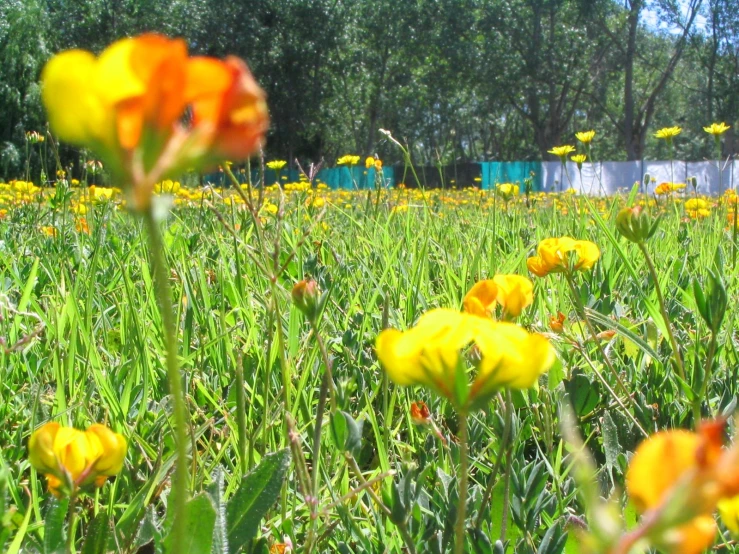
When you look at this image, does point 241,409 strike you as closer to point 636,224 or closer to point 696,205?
point 636,224

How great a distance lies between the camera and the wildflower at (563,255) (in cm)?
111

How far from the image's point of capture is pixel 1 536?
545 millimetres

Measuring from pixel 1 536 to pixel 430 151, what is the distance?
142 feet

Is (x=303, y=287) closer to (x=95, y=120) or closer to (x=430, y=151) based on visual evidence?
(x=95, y=120)

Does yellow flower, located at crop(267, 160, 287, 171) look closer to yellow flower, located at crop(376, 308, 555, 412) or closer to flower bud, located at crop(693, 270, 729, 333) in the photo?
flower bud, located at crop(693, 270, 729, 333)

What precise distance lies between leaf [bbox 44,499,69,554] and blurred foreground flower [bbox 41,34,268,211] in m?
0.54

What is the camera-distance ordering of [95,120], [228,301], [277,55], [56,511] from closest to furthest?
[95,120] < [56,511] < [228,301] < [277,55]

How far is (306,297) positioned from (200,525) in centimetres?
31

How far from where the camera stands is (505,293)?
81 cm

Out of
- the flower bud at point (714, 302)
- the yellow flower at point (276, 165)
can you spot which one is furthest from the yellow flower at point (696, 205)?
the flower bud at point (714, 302)

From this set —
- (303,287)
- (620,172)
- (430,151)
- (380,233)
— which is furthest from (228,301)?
(430,151)

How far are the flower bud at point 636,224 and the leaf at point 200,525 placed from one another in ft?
2.71

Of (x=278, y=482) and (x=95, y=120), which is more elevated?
(x=95, y=120)

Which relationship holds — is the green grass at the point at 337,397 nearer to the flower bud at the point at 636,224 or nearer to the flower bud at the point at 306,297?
the flower bud at the point at 306,297
